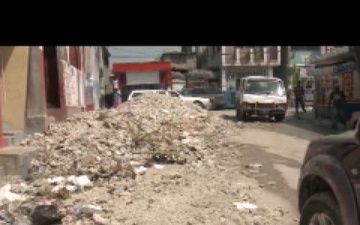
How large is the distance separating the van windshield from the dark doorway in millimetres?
8446

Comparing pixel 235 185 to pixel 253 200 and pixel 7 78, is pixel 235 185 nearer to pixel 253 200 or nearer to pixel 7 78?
pixel 253 200

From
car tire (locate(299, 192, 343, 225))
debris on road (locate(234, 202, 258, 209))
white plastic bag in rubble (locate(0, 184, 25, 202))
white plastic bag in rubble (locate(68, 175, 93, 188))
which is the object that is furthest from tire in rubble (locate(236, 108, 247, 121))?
car tire (locate(299, 192, 343, 225))

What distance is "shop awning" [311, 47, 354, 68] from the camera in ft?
62.5

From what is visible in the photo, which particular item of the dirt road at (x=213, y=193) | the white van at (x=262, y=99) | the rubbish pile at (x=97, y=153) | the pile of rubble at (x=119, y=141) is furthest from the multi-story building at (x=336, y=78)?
the dirt road at (x=213, y=193)

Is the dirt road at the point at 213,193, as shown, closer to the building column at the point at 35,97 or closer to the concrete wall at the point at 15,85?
the building column at the point at 35,97

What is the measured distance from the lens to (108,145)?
38.7 feet

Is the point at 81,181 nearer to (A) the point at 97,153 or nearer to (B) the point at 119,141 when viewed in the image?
(A) the point at 97,153

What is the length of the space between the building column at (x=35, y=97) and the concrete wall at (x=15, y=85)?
15 centimetres

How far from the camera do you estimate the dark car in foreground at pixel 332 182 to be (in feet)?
13.4

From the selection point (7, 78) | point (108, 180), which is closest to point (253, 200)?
point (108, 180)

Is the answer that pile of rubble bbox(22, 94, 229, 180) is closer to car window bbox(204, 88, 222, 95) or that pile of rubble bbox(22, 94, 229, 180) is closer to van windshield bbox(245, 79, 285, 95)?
van windshield bbox(245, 79, 285, 95)

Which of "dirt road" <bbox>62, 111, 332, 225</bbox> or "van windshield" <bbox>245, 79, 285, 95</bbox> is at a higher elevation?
"van windshield" <bbox>245, 79, 285, 95</bbox>

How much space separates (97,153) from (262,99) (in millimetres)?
11001
